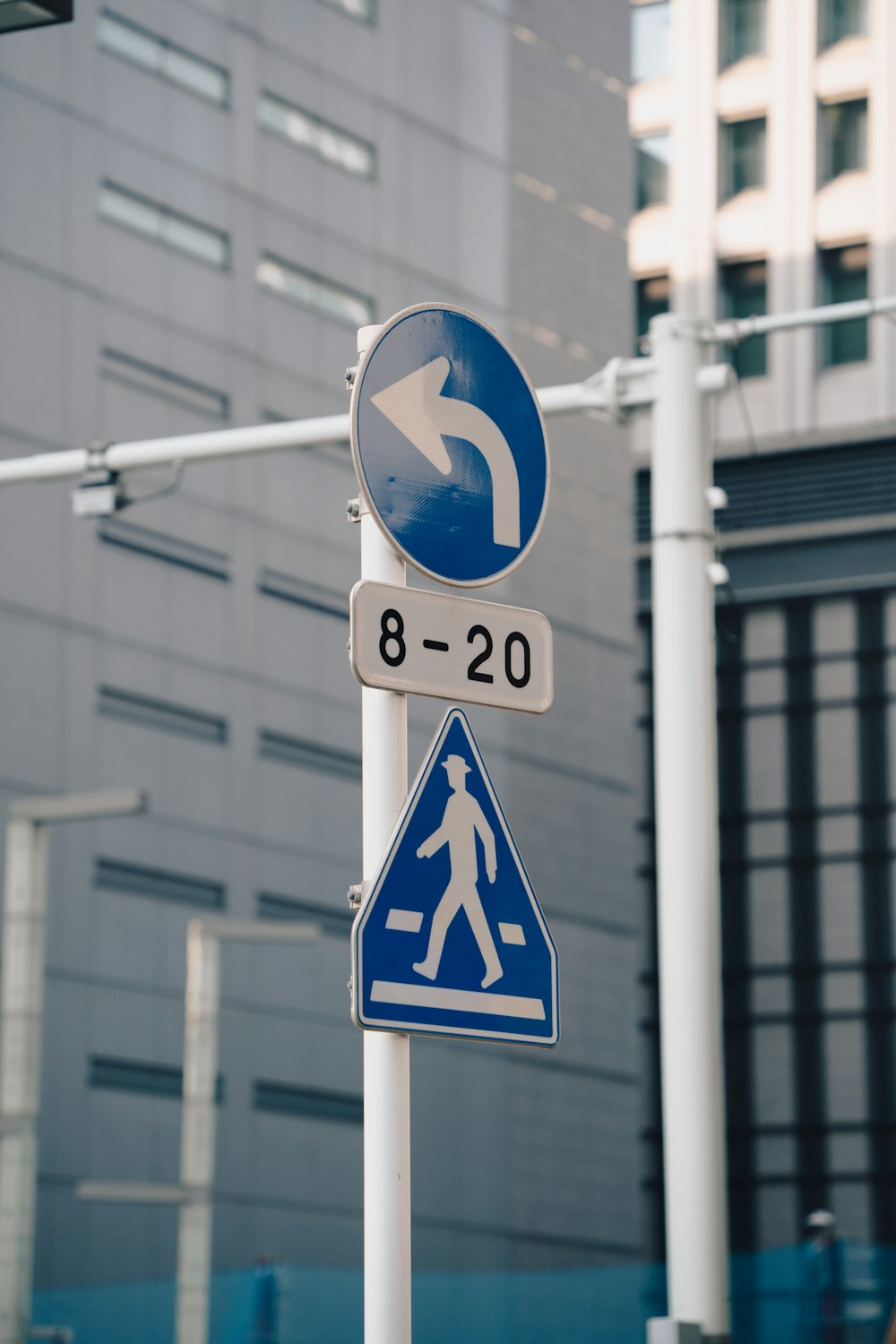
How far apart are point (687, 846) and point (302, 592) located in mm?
25445

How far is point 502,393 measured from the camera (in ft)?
16.6

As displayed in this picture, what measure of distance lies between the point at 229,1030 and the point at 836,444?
15596 mm

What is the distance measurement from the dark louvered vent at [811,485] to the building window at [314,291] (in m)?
7.69

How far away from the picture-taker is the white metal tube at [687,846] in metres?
9.87

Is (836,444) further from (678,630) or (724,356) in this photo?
(678,630)

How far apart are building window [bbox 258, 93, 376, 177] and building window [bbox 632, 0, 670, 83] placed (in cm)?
789

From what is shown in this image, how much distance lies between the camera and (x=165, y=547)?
3366 cm

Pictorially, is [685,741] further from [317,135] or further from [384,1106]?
[317,135]

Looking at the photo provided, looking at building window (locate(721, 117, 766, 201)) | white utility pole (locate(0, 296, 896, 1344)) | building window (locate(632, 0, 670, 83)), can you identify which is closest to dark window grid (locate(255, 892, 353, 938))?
building window (locate(721, 117, 766, 201))

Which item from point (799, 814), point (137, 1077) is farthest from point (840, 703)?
point (137, 1077)

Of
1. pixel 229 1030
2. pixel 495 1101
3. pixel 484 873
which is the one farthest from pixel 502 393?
pixel 495 1101

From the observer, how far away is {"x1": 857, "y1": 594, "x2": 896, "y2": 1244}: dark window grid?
3994 cm

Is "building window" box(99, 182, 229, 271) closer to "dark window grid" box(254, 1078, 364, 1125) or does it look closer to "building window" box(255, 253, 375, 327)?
"building window" box(255, 253, 375, 327)

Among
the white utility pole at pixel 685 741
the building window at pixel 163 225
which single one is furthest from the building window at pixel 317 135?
the white utility pole at pixel 685 741
